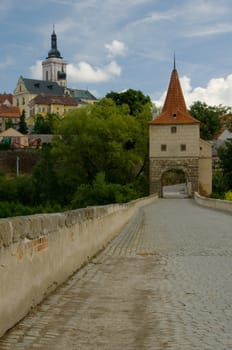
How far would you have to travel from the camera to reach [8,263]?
241 inches

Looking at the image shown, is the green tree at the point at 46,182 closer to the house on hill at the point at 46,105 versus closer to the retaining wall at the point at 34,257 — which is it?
the retaining wall at the point at 34,257

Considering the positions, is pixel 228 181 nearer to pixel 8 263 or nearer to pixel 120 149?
pixel 120 149

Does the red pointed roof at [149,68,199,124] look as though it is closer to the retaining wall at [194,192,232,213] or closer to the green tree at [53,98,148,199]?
the green tree at [53,98,148,199]

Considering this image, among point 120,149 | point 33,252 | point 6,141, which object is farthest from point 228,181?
point 33,252

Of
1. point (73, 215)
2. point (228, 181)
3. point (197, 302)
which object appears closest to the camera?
point (197, 302)

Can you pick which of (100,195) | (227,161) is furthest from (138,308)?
(227,161)

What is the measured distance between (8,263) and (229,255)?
26.3 ft

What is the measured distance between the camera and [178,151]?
7625cm

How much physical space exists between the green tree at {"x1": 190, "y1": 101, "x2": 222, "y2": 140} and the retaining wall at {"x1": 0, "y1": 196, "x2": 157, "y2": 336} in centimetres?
11203

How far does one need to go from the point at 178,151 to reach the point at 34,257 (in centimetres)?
6972

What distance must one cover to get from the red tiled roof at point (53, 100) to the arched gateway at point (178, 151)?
10557 cm

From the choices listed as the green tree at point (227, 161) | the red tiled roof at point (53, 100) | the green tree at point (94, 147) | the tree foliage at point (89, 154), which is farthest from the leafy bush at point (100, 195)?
the red tiled roof at point (53, 100)

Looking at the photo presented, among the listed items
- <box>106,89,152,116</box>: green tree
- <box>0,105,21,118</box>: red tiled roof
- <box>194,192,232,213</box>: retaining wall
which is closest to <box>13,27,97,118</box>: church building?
<box>0,105,21,118</box>: red tiled roof

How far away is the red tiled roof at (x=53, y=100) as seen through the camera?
589ft
